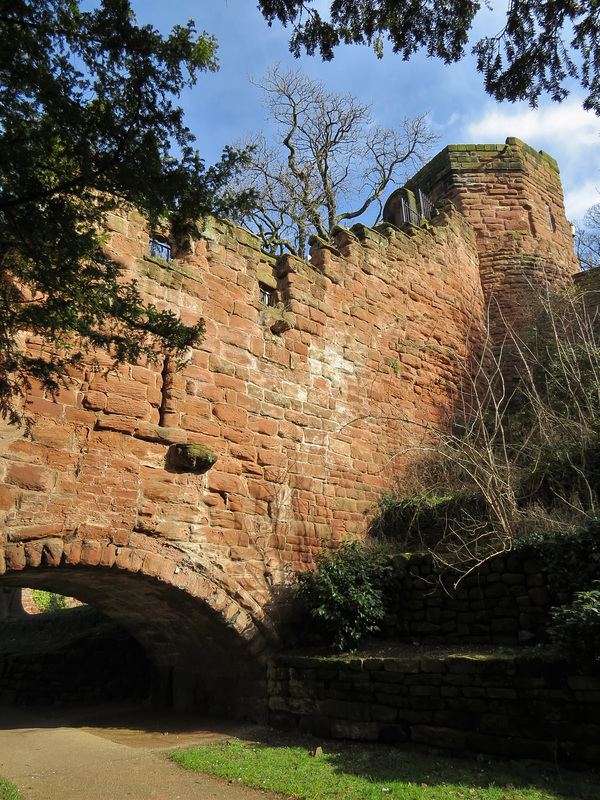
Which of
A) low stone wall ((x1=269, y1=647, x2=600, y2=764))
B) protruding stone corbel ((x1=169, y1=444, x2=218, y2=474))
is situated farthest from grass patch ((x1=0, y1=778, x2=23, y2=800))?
protruding stone corbel ((x1=169, y1=444, x2=218, y2=474))

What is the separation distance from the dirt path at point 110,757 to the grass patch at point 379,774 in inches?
8.5

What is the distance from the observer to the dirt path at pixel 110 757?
4535 mm

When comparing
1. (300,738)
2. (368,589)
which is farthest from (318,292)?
A: (300,738)

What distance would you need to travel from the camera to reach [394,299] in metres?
9.63

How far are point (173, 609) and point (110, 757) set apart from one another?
4.81 feet

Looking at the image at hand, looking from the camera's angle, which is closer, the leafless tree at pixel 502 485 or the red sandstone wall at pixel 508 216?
the leafless tree at pixel 502 485

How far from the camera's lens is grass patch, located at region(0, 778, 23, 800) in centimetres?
418

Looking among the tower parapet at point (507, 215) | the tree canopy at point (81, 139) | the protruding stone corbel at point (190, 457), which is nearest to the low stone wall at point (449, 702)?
the protruding stone corbel at point (190, 457)

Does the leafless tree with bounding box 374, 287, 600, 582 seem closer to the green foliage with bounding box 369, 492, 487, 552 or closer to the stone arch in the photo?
the green foliage with bounding box 369, 492, 487, 552

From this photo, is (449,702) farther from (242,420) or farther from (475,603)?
(242,420)

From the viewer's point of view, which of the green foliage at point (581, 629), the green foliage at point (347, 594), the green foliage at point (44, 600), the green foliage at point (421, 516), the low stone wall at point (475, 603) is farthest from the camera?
the green foliage at point (44, 600)

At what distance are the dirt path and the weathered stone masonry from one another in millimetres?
758

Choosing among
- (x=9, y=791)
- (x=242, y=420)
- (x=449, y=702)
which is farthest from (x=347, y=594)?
(x=9, y=791)

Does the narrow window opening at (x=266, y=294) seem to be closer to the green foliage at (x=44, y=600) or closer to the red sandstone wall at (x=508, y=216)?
the red sandstone wall at (x=508, y=216)
